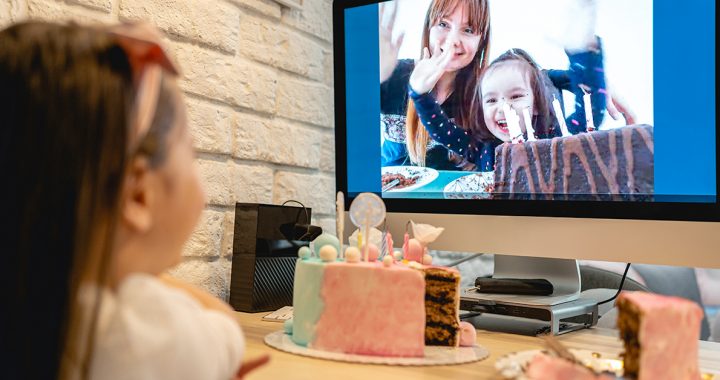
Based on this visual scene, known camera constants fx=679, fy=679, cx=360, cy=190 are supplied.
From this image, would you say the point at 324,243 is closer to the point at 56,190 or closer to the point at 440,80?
the point at 440,80

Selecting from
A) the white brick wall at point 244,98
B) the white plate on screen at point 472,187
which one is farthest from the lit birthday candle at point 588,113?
the white brick wall at point 244,98

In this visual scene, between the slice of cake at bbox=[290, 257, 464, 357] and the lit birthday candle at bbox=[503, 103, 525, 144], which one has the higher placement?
the lit birthday candle at bbox=[503, 103, 525, 144]

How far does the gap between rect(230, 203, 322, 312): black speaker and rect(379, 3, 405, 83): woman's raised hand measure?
0.30 m

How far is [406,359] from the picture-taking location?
81cm

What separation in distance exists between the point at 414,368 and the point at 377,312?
0.08 m

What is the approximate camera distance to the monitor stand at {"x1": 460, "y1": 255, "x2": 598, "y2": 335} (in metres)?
1.01

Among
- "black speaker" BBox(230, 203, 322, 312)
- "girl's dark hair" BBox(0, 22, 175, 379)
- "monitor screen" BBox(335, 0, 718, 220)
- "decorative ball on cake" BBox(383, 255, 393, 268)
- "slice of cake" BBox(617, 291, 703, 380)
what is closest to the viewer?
"girl's dark hair" BBox(0, 22, 175, 379)

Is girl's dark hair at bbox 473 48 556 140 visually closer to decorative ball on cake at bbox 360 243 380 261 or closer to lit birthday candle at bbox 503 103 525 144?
lit birthday candle at bbox 503 103 525 144

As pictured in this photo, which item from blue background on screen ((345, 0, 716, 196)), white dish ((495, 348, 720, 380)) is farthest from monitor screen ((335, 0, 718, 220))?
white dish ((495, 348, 720, 380))

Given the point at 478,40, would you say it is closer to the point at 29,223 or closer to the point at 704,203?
the point at 704,203

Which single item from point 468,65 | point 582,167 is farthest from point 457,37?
point 582,167

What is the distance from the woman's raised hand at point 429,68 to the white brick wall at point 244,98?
0.32 metres

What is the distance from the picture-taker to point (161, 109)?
483 mm

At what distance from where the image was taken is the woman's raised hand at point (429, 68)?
113 cm
